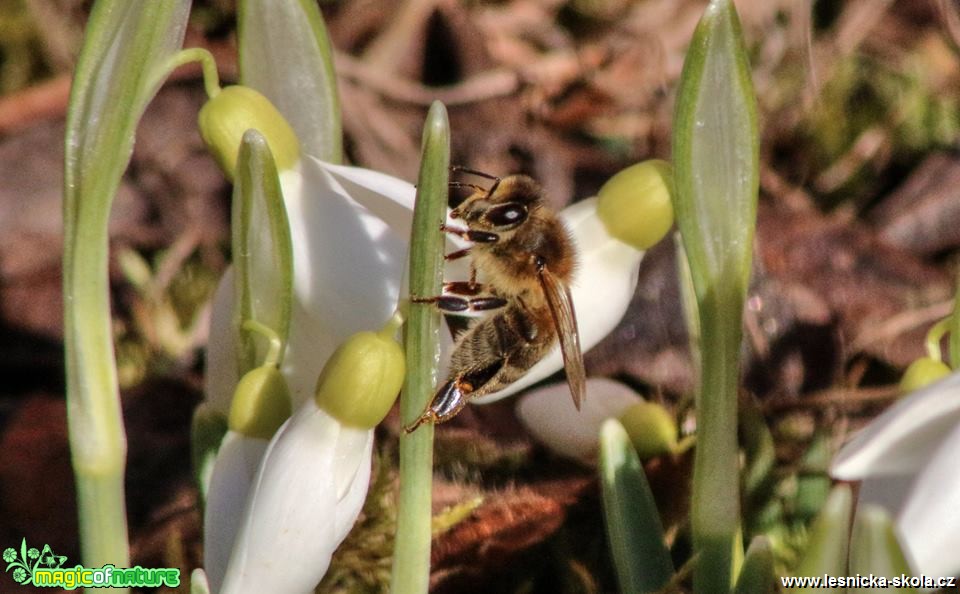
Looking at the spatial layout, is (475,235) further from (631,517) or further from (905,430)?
(905,430)

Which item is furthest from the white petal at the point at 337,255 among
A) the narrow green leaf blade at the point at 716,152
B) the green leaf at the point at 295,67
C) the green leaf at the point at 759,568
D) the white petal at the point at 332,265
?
the green leaf at the point at 759,568

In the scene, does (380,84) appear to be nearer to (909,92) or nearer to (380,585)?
(909,92)

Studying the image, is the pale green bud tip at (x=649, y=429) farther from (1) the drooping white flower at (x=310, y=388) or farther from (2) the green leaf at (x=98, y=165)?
(2) the green leaf at (x=98, y=165)

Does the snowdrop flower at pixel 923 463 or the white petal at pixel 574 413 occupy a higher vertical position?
the white petal at pixel 574 413

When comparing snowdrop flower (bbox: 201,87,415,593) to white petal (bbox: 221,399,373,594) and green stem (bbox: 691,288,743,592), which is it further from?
green stem (bbox: 691,288,743,592)

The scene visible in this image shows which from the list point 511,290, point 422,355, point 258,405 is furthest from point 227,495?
point 511,290

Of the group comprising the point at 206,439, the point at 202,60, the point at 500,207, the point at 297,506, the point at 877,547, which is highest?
the point at 202,60

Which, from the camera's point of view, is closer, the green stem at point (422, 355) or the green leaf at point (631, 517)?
the green stem at point (422, 355)
